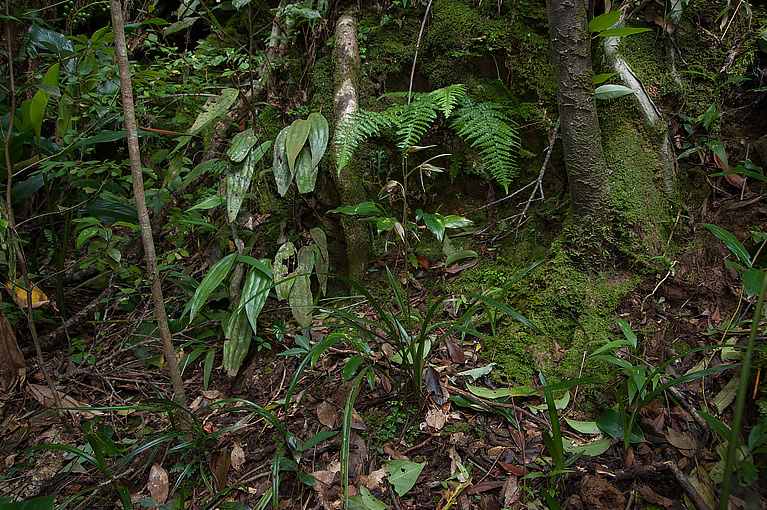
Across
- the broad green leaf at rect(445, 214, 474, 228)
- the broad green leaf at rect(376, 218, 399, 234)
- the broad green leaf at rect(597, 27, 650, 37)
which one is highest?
the broad green leaf at rect(597, 27, 650, 37)

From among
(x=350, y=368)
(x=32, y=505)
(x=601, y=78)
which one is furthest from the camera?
(x=601, y=78)

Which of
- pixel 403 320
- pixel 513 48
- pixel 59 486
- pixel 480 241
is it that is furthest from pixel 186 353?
pixel 513 48

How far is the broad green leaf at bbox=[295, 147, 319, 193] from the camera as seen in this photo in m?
1.98

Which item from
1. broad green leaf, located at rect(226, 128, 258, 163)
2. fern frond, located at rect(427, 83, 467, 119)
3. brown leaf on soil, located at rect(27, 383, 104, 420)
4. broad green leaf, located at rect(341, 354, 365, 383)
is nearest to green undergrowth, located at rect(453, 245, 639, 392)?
broad green leaf, located at rect(341, 354, 365, 383)

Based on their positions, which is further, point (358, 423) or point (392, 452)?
point (358, 423)

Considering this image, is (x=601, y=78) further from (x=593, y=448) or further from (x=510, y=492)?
(x=510, y=492)

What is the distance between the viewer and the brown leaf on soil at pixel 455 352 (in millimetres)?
1684

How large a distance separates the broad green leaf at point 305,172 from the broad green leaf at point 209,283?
0.51 metres

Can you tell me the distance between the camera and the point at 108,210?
2258mm

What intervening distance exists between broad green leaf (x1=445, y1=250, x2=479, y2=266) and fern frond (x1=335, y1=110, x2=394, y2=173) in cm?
71

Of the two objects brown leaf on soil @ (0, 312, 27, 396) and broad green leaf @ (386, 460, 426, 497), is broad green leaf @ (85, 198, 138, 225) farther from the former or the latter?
broad green leaf @ (386, 460, 426, 497)

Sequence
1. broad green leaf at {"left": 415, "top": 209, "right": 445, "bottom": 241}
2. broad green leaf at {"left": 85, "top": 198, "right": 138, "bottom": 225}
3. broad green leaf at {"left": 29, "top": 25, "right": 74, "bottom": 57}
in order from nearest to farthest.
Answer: broad green leaf at {"left": 415, "top": 209, "right": 445, "bottom": 241} < broad green leaf at {"left": 29, "top": 25, "right": 74, "bottom": 57} < broad green leaf at {"left": 85, "top": 198, "right": 138, "bottom": 225}

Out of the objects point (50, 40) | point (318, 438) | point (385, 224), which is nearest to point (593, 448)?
point (318, 438)

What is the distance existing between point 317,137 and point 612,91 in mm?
1382
